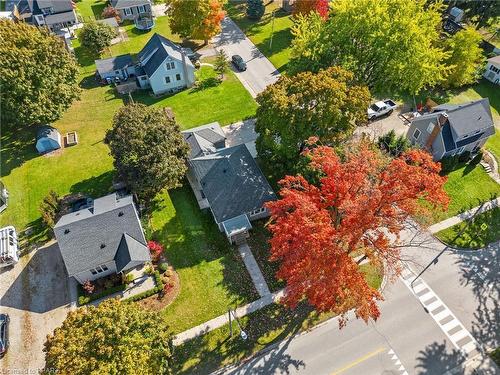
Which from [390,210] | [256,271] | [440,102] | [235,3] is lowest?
[256,271]

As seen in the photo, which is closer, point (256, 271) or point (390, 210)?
point (390, 210)

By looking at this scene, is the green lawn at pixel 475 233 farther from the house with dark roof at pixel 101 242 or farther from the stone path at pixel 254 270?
the house with dark roof at pixel 101 242

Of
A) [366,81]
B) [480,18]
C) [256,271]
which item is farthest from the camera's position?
[480,18]

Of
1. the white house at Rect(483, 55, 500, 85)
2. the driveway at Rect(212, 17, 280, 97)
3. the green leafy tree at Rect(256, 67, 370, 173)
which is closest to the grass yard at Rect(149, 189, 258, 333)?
the green leafy tree at Rect(256, 67, 370, 173)

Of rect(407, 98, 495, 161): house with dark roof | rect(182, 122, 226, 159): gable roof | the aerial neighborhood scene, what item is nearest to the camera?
the aerial neighborhood scene

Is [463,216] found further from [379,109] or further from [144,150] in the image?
[144,150]

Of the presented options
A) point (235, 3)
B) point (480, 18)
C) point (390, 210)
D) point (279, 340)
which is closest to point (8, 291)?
point (279, 340)

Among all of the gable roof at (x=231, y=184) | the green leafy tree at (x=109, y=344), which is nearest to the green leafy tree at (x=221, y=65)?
the gable roof at (x=231, y=184)

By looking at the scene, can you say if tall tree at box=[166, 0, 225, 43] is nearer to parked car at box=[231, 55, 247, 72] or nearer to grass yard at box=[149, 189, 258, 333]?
parked car at box=[231, 55, 247, 72]

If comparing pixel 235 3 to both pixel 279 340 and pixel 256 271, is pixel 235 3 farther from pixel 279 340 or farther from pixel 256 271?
pixel 279 340
